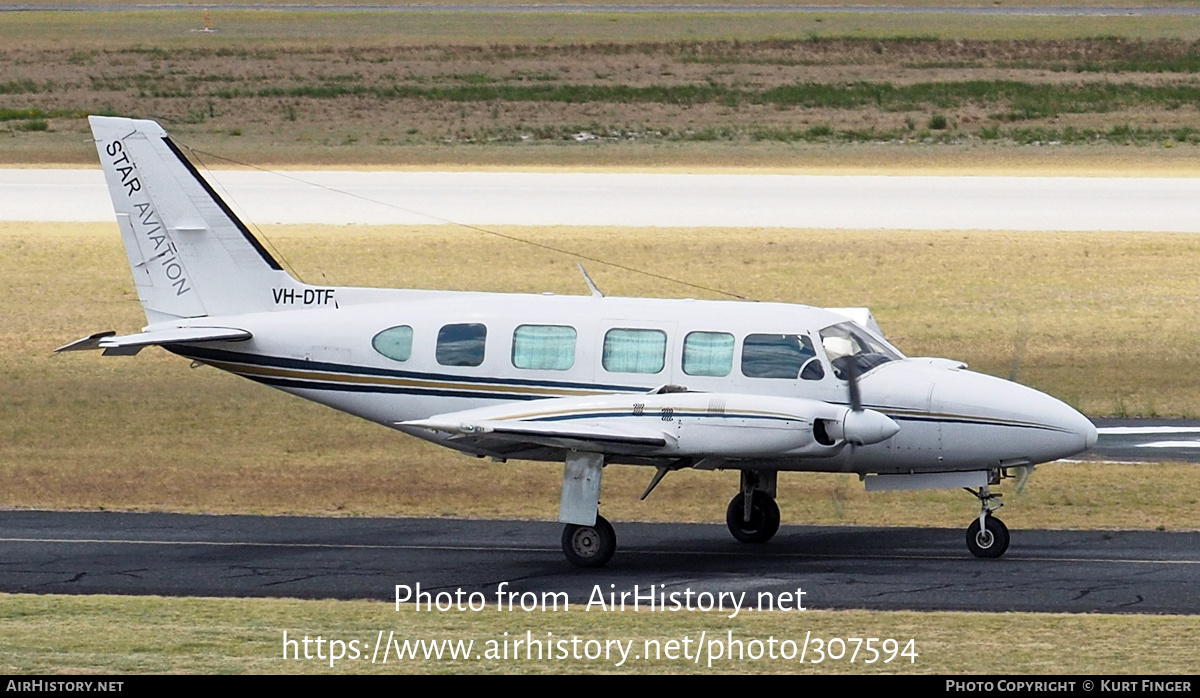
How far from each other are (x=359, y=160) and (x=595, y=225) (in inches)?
583

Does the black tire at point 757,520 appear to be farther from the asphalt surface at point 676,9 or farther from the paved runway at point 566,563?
the asphalt surface at point 676,9

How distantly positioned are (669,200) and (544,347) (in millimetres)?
29185

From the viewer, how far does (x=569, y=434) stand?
16656 mm

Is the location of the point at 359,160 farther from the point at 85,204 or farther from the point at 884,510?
the point at 884,510

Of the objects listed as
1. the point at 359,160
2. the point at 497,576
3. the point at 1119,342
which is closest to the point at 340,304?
the point at 497,576

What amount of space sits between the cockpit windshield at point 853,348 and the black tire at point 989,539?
183 cm

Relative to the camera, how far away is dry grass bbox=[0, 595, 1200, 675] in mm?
12148

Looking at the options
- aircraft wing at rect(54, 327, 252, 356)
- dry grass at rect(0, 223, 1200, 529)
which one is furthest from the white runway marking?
aircraft wing at rect(54, 327, 252, 356)

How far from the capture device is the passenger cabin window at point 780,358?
17.2 meters

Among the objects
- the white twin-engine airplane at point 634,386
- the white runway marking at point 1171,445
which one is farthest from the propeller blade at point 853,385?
the white runway marking at point 1171,445

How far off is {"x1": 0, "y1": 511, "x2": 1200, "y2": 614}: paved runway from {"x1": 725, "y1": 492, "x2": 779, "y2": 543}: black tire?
0.55ft

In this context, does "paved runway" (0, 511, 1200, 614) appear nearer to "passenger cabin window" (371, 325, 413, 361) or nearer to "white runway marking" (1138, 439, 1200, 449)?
"passenger cabin window" (371, 325, 413, 361)

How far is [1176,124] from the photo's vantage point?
62656 mm

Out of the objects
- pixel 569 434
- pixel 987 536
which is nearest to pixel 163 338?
pixel 569 434
